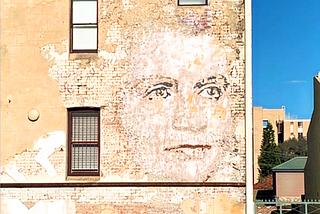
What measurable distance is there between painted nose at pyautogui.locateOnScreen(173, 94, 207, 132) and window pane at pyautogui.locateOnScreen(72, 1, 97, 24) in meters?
3.58

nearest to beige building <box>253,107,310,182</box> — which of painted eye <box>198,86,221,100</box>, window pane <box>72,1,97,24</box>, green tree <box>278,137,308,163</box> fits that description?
green tree <box>278,137,308,163</box>

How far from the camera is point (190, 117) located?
50.7ft

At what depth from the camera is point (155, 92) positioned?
15578 millimetres

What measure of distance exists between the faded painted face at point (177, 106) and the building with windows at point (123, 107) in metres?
0.03

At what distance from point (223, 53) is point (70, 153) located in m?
5.14

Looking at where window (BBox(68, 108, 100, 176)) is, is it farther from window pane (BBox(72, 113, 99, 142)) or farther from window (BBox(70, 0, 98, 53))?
window (BBox(70, 0, 98, 53))

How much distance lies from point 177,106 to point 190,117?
48cm

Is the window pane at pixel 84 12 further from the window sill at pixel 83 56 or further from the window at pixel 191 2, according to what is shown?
the window at pixel 191 2

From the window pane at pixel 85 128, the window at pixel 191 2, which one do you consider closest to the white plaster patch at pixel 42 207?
the window pane at pixel 85 128

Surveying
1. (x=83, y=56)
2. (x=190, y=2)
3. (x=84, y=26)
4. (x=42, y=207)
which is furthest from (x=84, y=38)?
(x=42, y=207)

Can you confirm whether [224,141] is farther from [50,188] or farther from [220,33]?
[50,188]

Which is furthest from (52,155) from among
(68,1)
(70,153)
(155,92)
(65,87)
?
(68,1)

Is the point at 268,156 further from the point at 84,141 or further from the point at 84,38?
the point at 84,38

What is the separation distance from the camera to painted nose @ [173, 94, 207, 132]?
15414mm
